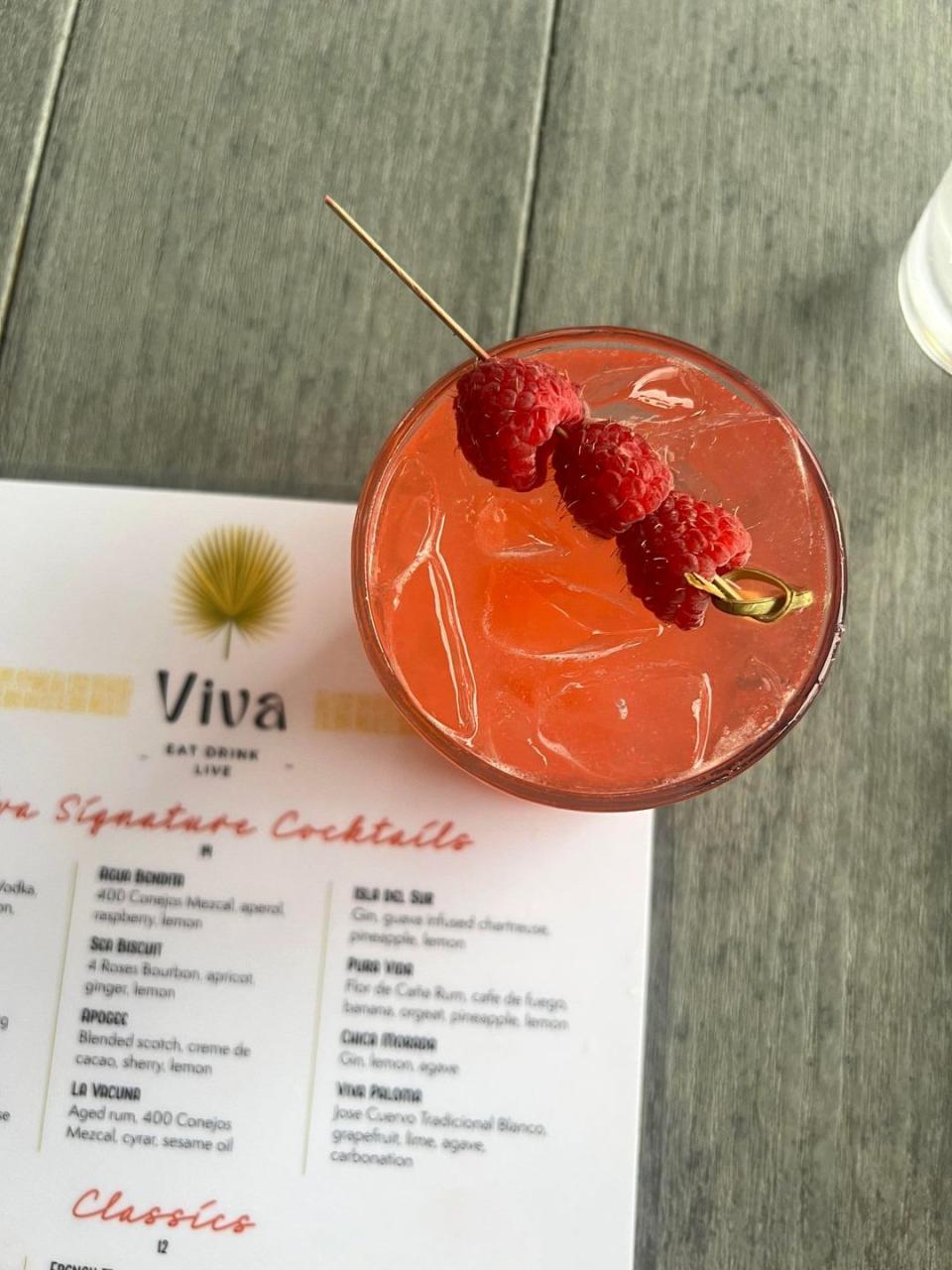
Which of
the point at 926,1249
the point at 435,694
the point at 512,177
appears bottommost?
the point at 926,1249

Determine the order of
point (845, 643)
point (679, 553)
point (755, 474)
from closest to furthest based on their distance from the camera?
point (679, 553) → point (755, 474) → point (845, 643)

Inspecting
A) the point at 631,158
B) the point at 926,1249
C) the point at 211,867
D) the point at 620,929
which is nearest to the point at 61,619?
the point at 211,867

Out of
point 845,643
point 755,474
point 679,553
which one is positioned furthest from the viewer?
point 845,643

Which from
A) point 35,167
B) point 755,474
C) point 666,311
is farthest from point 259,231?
point 755,474

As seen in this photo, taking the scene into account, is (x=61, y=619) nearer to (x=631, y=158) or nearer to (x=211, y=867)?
(x=211, y=867)

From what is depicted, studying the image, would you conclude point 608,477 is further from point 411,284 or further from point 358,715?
point 358,715
